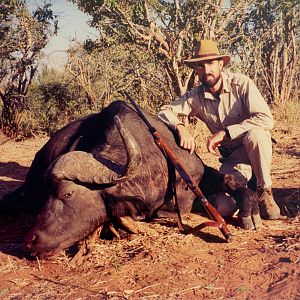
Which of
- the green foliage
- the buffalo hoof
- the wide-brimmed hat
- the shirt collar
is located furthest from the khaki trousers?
the green foliage

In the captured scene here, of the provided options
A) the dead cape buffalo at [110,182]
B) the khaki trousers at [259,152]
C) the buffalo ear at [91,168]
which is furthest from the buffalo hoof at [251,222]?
the buffalo ear at [91,168]

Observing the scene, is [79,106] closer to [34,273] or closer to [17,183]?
[17,183]

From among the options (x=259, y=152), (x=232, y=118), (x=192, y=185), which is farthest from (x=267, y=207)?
(x=232, y=118)

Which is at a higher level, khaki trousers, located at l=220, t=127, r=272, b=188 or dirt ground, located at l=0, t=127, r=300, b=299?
khaki trousers, located at l=220, t=127, r=272, b=188

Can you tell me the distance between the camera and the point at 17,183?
223 inches

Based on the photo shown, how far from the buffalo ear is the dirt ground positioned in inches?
21.9

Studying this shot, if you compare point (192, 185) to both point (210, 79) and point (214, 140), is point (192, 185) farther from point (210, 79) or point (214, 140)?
point (210, 79)

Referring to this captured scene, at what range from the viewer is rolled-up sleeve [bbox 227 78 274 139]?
374cm

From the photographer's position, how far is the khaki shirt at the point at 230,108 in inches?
148

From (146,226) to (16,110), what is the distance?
26.9 ft

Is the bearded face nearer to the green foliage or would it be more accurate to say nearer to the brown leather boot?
the brown leather boot

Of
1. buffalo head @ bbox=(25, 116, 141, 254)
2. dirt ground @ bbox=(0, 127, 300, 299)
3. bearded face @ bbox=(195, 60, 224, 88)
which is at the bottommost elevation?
dirt ground @ bbox=(0, 127, 300, 299)

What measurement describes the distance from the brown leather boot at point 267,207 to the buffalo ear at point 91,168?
125 centimetres

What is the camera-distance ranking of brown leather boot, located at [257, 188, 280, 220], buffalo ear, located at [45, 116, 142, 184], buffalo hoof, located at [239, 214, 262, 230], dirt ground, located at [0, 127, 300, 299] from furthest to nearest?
brown leather boot, located at [257, 188, 280, 220]
buffalo hoof, located at [239, 214, 262, 230]
buffalo ear, located at [45, 116, 142, 184]
dirt ground, located at [0, 127, 300, 299]
